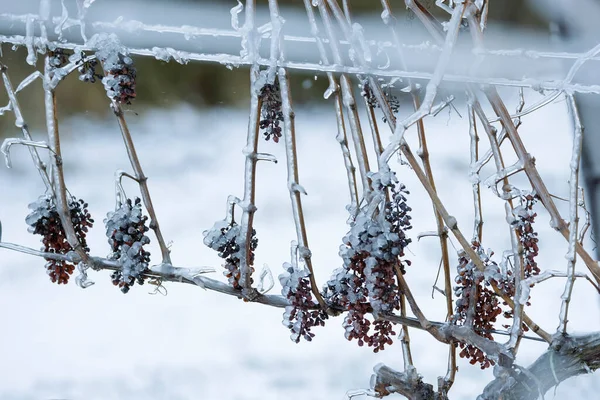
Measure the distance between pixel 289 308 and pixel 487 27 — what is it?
311mm

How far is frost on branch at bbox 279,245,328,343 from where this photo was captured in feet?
1.75

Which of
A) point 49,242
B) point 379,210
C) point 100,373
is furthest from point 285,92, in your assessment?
point 100,373

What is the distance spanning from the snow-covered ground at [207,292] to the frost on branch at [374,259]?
0.18 m

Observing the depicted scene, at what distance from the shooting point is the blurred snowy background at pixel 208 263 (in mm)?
677

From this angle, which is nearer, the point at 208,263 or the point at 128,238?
the point at 128,238

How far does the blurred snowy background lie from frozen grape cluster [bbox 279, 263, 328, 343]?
0.16m

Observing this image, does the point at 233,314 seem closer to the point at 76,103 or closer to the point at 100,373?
the point at 100,373

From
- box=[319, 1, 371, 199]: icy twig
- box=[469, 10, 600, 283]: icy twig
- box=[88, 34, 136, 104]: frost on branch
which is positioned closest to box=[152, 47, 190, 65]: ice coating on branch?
box=[88, 34, 136, 104]: frost on branch

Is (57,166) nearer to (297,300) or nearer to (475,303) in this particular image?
(297,300)

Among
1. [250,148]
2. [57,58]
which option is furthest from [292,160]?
[57,58]

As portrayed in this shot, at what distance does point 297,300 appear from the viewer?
53 cm

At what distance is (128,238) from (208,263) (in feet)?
0.46

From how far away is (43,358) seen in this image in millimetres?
785

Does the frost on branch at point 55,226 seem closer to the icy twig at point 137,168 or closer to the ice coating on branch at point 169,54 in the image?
the icy twig at point 137,168
